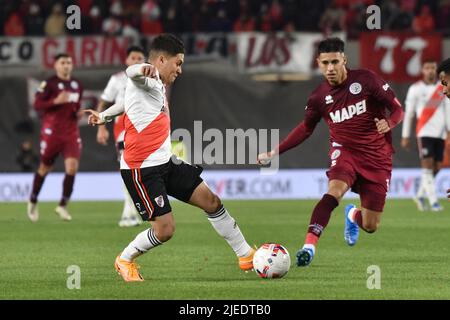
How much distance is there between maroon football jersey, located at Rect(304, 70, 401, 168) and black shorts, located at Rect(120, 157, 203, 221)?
140 centimetres

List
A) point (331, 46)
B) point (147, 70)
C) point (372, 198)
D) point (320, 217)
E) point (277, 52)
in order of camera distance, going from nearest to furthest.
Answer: point (147, 70) < point (320, 217) < point (331, 46) < point (372, 198) < point (277, 52)

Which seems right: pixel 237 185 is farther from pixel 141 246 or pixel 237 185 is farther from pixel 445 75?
pixel 445 75

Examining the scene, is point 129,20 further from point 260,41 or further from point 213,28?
point 260,41

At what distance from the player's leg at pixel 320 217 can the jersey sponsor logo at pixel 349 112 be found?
51 cm

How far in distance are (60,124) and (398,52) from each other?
785 centimetres

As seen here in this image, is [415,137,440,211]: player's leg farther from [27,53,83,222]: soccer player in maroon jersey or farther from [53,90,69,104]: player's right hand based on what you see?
[53,90,69,104]: player's right hand

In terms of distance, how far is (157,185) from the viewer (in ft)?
27.0

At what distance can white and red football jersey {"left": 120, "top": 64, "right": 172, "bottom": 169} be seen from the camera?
8273 mm

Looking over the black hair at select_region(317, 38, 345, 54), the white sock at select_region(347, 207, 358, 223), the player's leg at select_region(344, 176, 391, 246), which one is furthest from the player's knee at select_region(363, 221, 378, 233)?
the black hair at select_region(317, 38, 345, 54)

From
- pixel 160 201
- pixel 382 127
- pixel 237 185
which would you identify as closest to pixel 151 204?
pixel 160 201

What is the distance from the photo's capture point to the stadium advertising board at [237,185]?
1995 centimetres

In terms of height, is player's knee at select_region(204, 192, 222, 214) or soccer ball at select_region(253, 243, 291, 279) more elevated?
player's knee at select_region(204, 192, 222, 214)

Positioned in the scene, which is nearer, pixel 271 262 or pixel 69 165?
pixel 271 262

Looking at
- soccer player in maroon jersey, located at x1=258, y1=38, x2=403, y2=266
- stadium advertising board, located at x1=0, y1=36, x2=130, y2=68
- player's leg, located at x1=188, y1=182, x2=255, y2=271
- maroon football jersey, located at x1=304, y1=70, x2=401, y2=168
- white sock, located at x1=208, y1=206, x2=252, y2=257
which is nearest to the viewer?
player's leg, located at x1=188, y1=182, x2=255, y2=271
